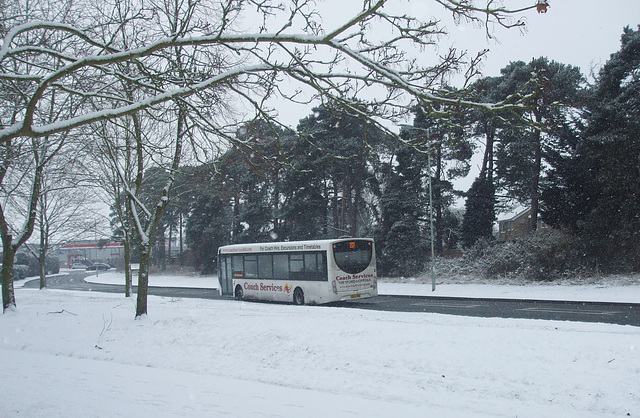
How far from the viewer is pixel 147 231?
1589 cm

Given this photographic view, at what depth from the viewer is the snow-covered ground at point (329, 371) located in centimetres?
690

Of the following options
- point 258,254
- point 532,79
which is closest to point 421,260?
point 258,254

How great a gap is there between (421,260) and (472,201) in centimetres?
555

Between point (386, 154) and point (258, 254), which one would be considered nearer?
point (258, 254)

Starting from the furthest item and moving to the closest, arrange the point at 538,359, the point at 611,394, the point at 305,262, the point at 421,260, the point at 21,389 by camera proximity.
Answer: the point at 421,260, the point at 305,262, the point at 21,389, the point at 538,359, the point at 611,394

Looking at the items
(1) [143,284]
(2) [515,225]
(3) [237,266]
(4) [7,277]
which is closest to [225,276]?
(3) [237,266]

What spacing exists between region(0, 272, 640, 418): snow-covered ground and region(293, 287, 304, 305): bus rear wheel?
374 inches

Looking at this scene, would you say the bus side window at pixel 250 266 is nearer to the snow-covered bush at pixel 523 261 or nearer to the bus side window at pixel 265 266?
the bus side window at pixel 265 266

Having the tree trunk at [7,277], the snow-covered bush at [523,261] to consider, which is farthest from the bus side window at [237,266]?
the snow-covered bush at [523,261]

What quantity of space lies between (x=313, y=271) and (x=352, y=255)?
181 cm

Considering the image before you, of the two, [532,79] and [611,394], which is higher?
[532,79]

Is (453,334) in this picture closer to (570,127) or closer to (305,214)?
(570,127)

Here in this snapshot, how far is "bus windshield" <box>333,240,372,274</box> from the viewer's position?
2128 centimetres

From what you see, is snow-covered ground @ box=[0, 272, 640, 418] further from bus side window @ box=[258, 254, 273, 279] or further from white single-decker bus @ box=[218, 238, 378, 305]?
bus side window @ box=[258, 254, 273, 279]
